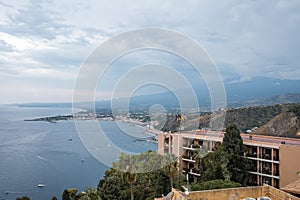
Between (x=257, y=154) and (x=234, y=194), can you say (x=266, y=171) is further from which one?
(x=234, y=194)

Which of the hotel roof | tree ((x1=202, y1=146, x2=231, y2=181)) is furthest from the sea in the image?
tree ((x1=202, y1=146, x2=231, y2=181))

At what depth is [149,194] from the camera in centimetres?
1241

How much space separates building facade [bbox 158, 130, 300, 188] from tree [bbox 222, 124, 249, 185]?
840 mm

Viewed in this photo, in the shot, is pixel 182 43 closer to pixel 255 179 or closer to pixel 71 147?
pixel 255 179

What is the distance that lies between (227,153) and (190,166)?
4.31 metres

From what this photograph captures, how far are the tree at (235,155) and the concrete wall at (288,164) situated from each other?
1587 mm

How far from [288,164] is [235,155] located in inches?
94.5

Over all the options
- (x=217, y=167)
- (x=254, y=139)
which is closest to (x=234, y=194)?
(x=217, y=167)

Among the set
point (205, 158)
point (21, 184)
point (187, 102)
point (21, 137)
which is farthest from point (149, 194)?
point (21, 137)

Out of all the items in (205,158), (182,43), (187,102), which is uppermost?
(182,43)

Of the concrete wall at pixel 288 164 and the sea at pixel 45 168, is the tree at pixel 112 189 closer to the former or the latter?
the concrete wall at pixel 288 164

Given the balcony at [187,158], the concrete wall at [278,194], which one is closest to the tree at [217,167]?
the balcony at [187,158]

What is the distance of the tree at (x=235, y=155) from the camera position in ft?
43.8

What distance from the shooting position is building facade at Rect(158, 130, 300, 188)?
42.9 ft
